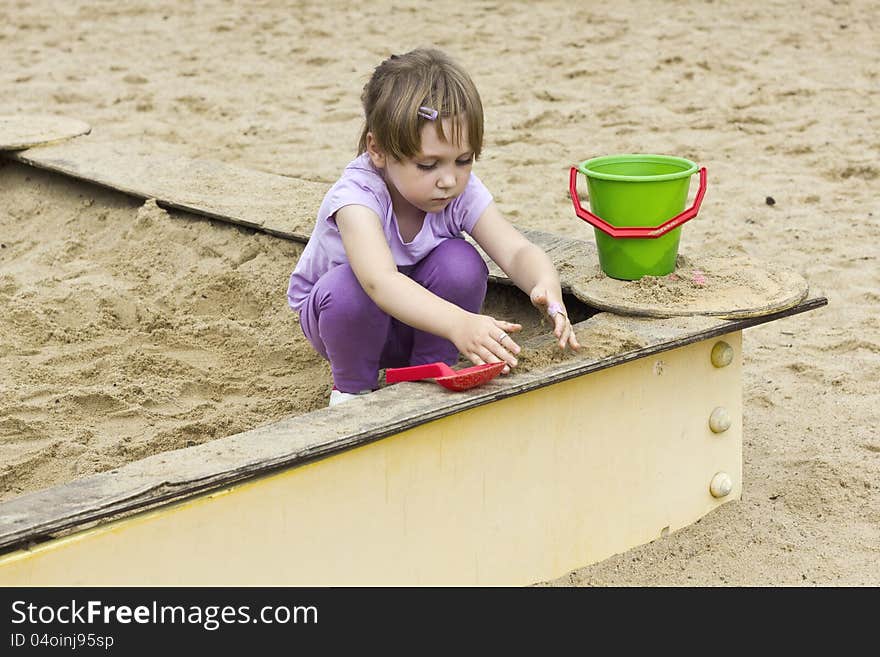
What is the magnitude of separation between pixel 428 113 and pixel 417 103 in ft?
0.09

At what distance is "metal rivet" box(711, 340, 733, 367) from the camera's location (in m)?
2.45

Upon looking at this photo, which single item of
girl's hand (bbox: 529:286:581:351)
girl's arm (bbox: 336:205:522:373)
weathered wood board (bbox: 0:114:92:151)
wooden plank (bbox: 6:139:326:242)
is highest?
girl's arm (bbox: 336:205:522:373)

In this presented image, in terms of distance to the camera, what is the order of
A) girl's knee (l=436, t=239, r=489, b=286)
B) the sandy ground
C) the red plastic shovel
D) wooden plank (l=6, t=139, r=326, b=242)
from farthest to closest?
wooden plank (l=6, t=139, r=326, b=242), the sandy ground, girl's knee (l=436, t=239, r=489, b=286), the red plastic shovel

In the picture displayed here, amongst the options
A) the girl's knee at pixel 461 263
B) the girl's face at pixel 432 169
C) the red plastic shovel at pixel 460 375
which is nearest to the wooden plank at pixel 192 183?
the girl's knee at pixel 461 263

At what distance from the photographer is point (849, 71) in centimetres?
589

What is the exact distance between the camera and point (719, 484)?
2541mm

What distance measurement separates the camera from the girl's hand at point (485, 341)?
2.17 m

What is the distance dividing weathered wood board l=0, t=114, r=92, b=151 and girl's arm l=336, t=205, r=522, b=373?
7.27 feet

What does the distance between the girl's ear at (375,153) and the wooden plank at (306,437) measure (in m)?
0.44

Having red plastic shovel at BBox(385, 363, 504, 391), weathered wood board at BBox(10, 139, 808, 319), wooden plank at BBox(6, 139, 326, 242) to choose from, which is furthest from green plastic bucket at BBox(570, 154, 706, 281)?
wooden plank at BBox(6, 139, 326, 242)

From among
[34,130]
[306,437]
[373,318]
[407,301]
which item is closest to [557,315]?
[407,301]

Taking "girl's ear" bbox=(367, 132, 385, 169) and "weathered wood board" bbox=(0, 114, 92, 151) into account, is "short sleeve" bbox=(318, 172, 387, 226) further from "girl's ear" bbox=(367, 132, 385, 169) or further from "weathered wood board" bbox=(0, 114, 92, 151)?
"weathered wood board" bbox=(0, 114, 92, 151)

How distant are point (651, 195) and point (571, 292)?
275 mm

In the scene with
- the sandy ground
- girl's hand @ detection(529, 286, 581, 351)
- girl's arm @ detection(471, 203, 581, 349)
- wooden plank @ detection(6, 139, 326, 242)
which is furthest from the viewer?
wooden plank @ detection(6, 139, 326, 242)
